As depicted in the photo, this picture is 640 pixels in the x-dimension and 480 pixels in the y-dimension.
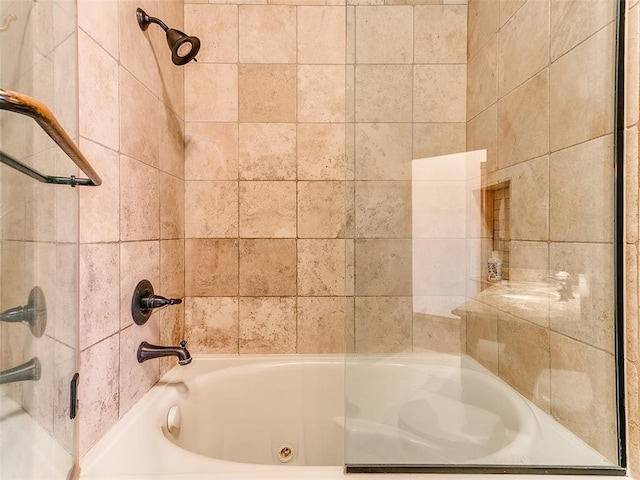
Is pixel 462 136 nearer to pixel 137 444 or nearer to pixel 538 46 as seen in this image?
pixel 538 46

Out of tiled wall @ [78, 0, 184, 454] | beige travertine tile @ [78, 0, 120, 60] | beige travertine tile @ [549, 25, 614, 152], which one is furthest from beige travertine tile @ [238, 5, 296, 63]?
beige travertine tile @ [549, 25, 614, 152]

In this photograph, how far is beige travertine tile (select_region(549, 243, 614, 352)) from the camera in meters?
0.77

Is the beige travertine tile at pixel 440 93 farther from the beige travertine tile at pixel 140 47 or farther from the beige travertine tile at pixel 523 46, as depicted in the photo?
the beige travertine tile at pixel 140 47

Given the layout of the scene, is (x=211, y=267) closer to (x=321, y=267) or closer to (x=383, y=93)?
(x=321, y=267)

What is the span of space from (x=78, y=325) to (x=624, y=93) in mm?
1366

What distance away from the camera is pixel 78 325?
721 mm

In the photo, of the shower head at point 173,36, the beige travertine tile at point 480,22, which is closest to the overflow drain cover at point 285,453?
the shower head at point 173,36

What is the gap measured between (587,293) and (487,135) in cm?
72

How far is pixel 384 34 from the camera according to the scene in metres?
1.29

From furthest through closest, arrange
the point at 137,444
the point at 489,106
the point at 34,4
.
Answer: the point at 489,106 < the point at 137,444 < the point at 34,4

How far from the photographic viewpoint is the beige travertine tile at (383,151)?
130 centimetres

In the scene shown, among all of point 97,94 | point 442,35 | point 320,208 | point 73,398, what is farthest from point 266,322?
point 442,35

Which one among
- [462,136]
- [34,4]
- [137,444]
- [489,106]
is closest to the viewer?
[34,4]

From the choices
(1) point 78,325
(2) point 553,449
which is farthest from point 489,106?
(1) point 78,325
